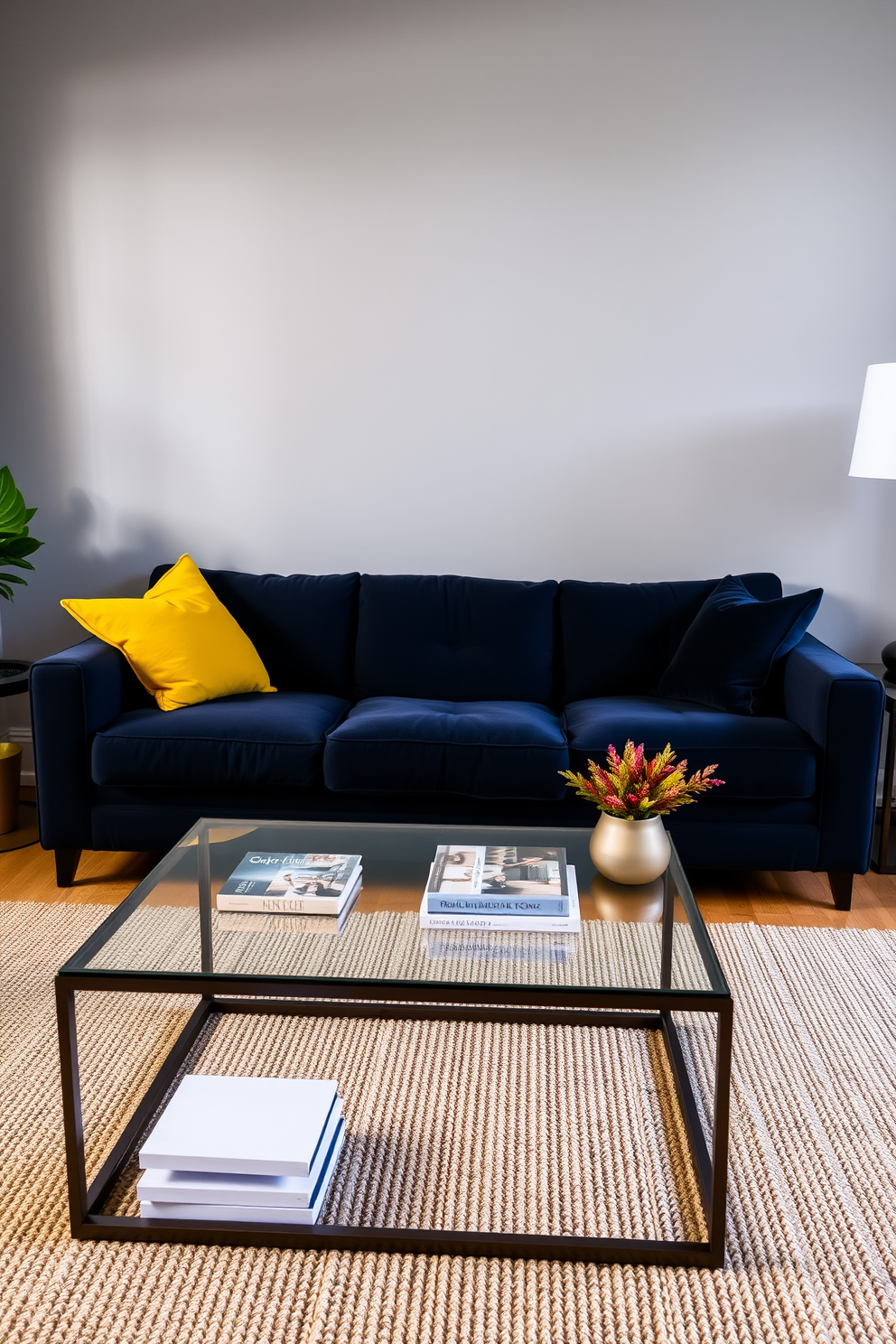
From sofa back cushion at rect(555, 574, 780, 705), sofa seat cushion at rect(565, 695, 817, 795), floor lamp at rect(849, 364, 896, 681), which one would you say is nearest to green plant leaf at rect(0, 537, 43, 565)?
sofa back cushion at rect(555, 574, 780, 705)

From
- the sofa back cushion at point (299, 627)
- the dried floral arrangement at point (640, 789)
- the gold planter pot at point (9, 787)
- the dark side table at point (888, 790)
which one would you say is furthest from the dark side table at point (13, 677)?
the dark side table at point (888, 790)

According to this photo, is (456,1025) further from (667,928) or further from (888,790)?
(888,790)

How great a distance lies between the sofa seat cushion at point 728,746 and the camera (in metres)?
2.75

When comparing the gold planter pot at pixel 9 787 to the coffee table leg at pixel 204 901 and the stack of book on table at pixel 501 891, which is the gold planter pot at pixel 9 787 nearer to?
the coffee table leg at pixel 204 901

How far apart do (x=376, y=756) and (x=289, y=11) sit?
2.60m

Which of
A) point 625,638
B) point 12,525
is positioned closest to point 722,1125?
point 625,638

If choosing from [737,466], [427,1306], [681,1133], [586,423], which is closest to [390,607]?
[586,423]

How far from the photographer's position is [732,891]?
2.99 meters

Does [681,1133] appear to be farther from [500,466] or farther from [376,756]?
[500,466]

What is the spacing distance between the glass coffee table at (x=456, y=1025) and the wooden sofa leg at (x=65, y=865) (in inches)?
33.2

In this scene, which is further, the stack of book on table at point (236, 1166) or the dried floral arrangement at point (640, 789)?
the dried floral arrangement at point (640, 789)

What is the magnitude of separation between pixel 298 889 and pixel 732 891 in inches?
63.6

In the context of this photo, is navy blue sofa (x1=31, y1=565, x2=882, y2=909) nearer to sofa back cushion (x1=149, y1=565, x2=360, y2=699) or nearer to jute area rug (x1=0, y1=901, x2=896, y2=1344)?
sofa back cushion (x1=149, y1=565, x2=360, y2=699)

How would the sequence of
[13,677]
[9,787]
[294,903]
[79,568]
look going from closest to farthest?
1. [294,903]
2. [13,677]
3. [9,787]
4. [79,568]
